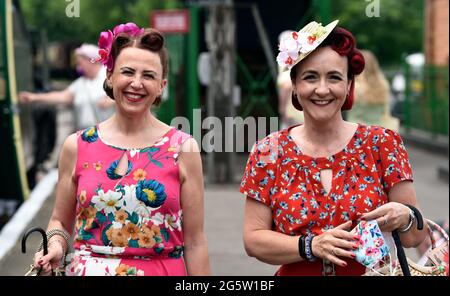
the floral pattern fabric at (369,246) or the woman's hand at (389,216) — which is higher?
the woman's hand at (389,216)

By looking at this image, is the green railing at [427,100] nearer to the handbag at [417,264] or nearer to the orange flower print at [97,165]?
the handbag at [417,264]

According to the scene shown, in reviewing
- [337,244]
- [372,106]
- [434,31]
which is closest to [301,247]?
[337,244]

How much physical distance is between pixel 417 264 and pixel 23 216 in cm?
557

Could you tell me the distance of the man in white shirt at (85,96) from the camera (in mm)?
8312

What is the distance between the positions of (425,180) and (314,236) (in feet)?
36.2

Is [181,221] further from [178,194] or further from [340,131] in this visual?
[340,131]

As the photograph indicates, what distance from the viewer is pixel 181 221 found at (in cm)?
327

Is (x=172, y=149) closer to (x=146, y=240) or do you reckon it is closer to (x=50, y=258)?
(x=146, y=240)

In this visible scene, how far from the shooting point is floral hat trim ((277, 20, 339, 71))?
9.99ft

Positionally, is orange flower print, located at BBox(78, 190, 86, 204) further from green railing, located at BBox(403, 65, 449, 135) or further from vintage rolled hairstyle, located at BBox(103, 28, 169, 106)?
green railing, located at BBox(403, 65, 449, 135)

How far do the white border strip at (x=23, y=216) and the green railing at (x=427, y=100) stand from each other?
8712 millimetres

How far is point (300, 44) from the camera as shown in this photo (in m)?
3.07

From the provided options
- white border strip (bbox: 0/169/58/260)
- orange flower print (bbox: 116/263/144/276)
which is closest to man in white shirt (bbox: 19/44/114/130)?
white border strip (bbox: 0/169/58/260)

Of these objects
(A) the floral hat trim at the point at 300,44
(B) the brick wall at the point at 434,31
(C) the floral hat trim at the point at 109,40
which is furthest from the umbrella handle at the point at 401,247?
(B) the brick wall at the point at 434,31
